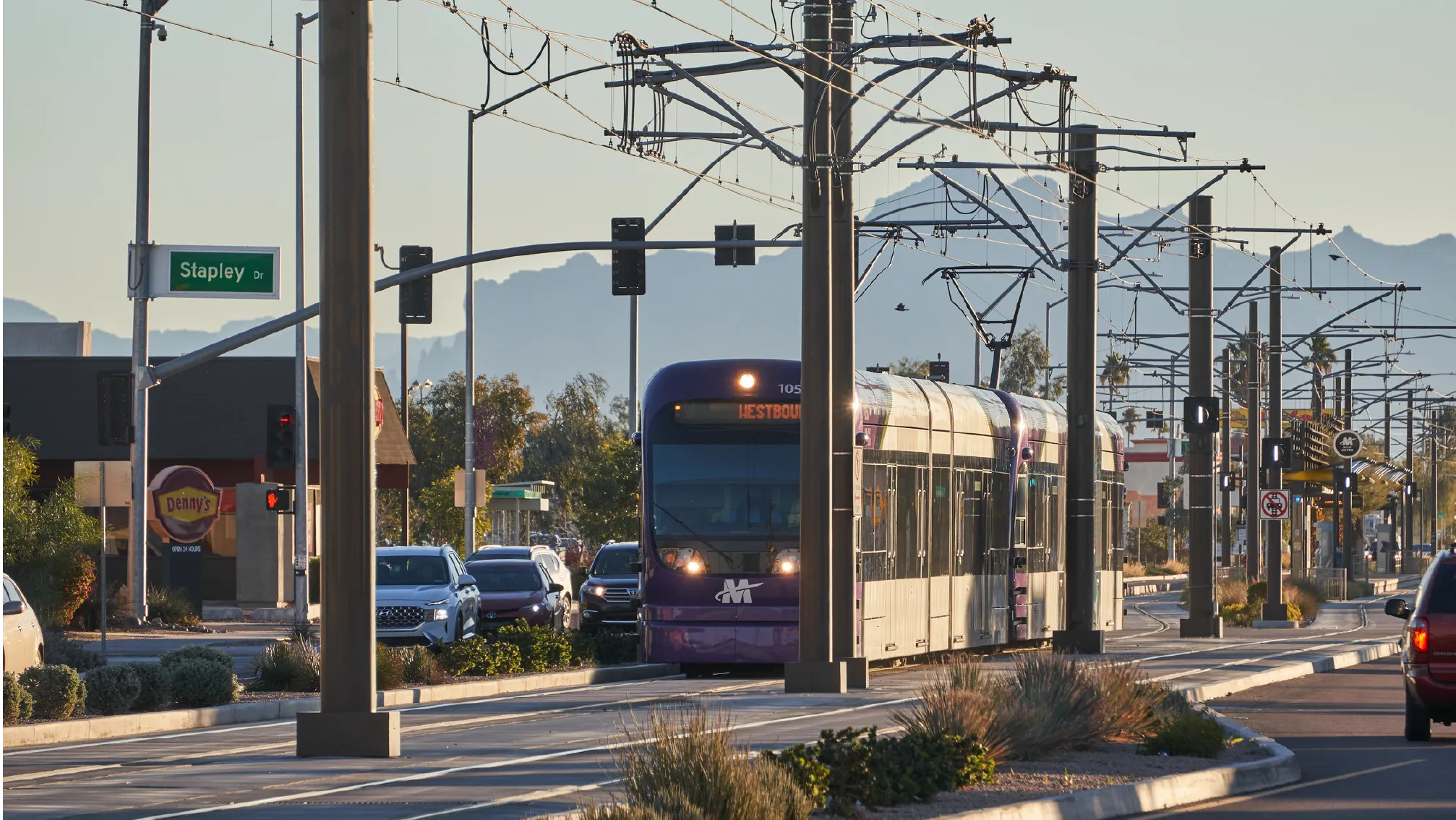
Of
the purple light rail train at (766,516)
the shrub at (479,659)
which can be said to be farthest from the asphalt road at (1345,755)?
the shrub at (479,659)

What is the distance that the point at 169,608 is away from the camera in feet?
132

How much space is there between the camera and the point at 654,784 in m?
10.5

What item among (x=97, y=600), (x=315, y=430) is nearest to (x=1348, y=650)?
(x=97, y=600)

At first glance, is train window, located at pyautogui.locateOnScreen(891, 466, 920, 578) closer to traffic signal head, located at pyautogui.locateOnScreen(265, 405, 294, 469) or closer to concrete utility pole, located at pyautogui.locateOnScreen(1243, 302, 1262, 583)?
traffic signal head, located at pyautogui.locateOnScreen(265, 405, 294, 469)

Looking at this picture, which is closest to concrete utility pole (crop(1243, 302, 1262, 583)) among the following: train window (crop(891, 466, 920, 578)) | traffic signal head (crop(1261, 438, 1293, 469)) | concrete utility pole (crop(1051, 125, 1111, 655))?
traffic signal head (crop(1261, 438, 1293, 469))

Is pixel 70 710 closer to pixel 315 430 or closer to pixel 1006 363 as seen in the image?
pixel 315 430

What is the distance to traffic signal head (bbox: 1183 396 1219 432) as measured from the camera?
37406mm

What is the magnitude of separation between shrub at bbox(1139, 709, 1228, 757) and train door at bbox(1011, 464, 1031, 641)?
1404 cm

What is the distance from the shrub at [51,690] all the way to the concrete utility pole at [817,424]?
7.27 metres

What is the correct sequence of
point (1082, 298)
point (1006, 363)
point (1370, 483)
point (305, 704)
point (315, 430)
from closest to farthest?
point (305, 704) < point (1082, 298) < point (315, 430) < point (1370, 483) < point (1006, 363)

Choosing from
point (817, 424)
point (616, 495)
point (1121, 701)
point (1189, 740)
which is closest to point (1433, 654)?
point (1121, 701)

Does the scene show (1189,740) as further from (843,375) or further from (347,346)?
(843,375)

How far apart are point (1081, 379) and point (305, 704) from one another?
14.5 m

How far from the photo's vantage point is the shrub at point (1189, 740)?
15477 mm
